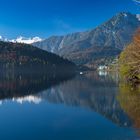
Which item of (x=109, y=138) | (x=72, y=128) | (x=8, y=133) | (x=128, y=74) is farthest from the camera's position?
(x=128, y=74)

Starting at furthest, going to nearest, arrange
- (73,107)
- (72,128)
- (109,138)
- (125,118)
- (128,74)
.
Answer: (128,74) < (73,107) < (125,118) < (72,128) < (109,138)

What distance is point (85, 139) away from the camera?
33.3 meters

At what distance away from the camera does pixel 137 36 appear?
7300cm

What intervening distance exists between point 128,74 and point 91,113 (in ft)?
175

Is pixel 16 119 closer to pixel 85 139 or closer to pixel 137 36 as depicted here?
pixel 85 139

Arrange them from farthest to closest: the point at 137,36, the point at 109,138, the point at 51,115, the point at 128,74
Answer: the point at 128,74 → the point at 137,36 → the point at 51,115 → the point at 109,138

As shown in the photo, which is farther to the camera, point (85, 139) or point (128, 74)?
point (128, 74)

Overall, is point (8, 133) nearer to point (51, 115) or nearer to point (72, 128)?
point (72, 128)

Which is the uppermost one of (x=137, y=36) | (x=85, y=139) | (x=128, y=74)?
(x=137, y=36)

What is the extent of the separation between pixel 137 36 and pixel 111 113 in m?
26.8

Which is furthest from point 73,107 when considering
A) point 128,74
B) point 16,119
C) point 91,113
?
point 128,74

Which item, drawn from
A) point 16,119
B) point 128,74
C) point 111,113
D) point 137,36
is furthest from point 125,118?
point 128,74

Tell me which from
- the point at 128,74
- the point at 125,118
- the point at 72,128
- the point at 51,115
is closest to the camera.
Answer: the point at 72,128

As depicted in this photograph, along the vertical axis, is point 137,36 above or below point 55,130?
above
